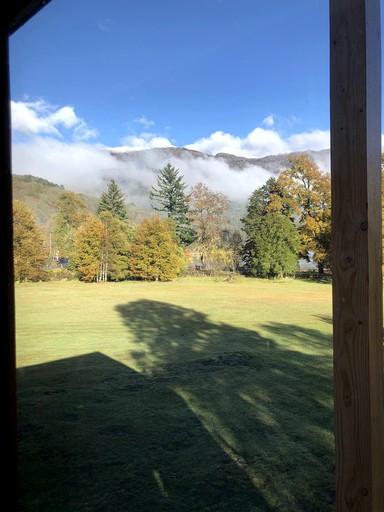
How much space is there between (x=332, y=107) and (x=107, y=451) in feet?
5.43

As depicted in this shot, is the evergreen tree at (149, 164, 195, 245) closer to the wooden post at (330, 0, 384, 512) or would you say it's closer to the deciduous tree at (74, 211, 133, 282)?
the deciduous tree at (74, 211, 133, 282)

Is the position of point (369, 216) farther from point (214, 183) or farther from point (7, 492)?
point (214, 183)

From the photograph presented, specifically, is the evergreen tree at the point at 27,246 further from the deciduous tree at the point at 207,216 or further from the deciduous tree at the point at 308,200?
the deciduous tree at the point at 207,216

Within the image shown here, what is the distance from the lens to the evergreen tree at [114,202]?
47.8ft

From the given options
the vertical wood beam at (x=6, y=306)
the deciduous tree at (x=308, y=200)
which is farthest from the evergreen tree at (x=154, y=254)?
the vertical wood beam at (x=6, y=306)

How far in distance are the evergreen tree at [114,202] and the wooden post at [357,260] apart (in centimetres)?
1405

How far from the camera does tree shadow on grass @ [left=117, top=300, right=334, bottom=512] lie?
1444mm

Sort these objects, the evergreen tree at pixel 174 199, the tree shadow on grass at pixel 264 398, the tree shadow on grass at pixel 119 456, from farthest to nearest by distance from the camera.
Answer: the evergreen tree at pixel 174 199
the tree shadow on grass at pixel 264 398
the tree shadow on grass at pixel 119 456

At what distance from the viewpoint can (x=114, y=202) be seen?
50.1ft

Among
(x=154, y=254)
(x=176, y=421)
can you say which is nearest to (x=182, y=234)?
(x=154, y=254)

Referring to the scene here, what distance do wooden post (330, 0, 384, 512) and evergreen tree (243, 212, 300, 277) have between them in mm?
8342

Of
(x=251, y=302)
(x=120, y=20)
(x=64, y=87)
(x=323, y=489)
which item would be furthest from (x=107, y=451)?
(x=64, y=87)

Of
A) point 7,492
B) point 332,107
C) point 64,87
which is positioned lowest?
point 7,492

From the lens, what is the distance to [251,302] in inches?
326
